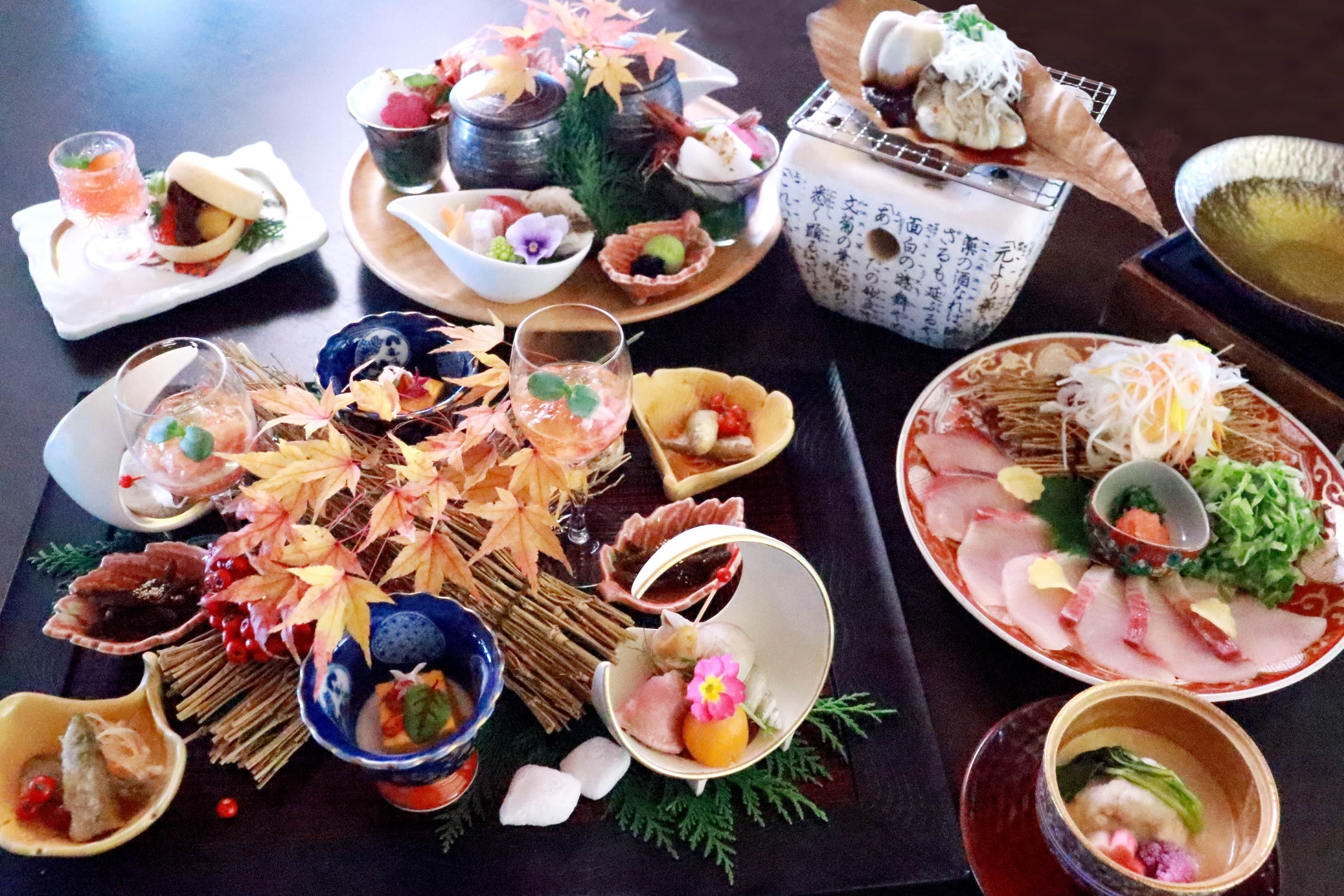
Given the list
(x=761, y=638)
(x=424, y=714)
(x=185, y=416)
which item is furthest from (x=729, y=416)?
(x=185, y=416)

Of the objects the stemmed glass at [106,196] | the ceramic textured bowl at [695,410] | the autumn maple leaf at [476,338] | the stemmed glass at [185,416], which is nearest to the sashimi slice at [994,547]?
the ceramic textured bowl at [695,410]

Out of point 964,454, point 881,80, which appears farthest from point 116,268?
point 964,454

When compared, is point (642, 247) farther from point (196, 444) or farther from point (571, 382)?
point (196, 444)

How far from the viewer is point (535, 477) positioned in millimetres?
949

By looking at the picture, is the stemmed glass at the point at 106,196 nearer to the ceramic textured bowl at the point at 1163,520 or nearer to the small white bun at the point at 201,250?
the small white bun at the point at 201,250

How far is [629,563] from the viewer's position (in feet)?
3.47

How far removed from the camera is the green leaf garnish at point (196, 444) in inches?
38.7

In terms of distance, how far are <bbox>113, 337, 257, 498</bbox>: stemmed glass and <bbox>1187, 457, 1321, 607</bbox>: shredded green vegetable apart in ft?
3.71

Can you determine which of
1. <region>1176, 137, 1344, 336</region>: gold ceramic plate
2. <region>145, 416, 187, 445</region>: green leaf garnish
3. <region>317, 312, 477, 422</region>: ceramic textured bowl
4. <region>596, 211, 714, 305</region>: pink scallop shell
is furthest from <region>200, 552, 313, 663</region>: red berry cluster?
<region>1176, 137, 1344, 336</region>: gold ceramic plate

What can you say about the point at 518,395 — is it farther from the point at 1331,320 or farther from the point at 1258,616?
the point at 1331,320

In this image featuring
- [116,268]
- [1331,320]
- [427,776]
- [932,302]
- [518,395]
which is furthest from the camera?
[116,268]

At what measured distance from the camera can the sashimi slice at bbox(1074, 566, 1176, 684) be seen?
1.02 metres

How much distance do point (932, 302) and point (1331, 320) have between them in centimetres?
49

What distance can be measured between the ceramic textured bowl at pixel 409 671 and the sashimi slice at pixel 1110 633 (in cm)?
64
